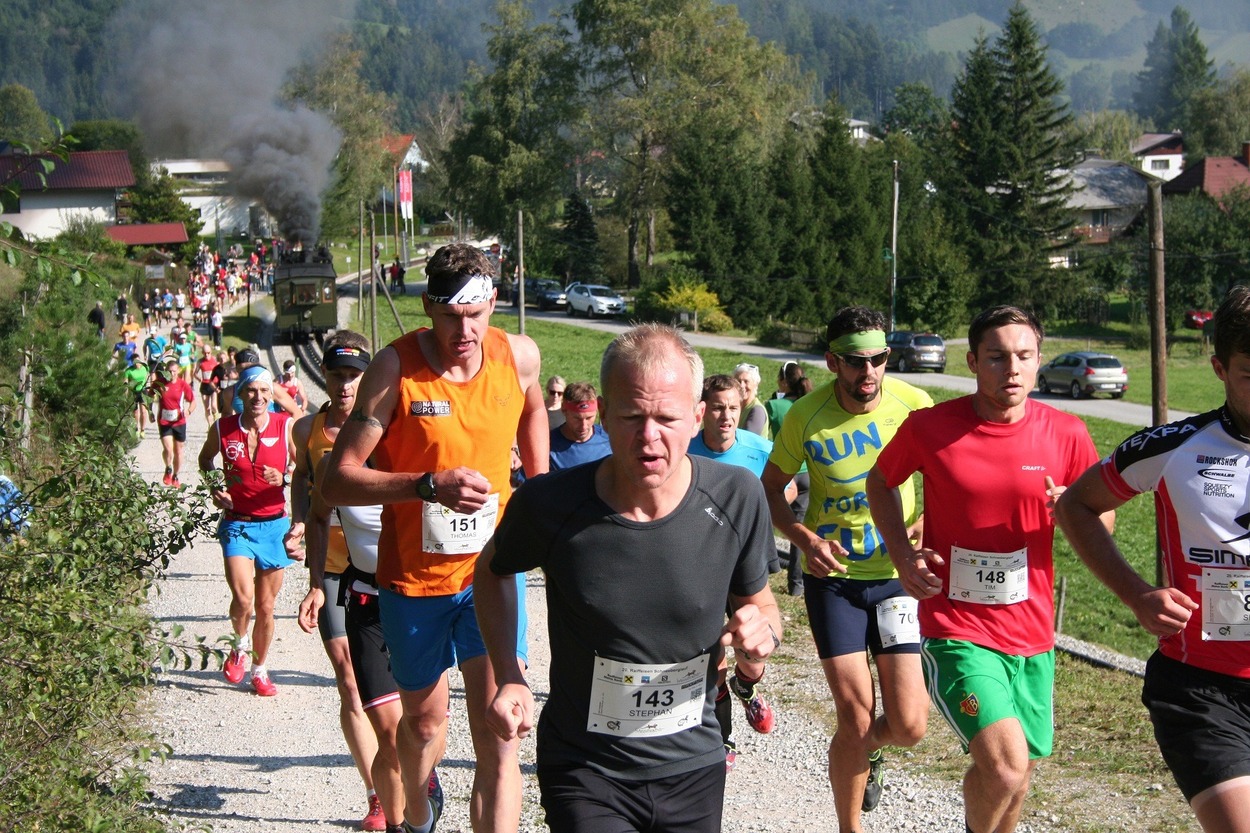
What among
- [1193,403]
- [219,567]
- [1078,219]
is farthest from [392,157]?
[219,567]

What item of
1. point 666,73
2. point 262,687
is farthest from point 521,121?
point 262,687

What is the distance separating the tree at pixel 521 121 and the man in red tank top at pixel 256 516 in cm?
5994

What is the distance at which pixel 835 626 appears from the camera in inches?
229

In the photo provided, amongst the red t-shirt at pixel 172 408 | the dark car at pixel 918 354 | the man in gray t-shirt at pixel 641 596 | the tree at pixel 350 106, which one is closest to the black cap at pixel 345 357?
the man in gray t-shirt at pixel 641 596

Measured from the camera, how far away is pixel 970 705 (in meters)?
4.91

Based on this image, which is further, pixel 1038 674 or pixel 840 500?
pixel 840 500

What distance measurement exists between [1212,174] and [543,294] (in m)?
44.3

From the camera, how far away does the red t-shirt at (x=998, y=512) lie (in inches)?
196

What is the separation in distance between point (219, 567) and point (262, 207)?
56088 millimetres

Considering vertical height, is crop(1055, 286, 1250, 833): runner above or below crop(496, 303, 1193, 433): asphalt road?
above

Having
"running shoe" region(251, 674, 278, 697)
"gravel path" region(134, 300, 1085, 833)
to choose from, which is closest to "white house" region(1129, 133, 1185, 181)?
"gravel path" region(134, 300, 1085, 833)

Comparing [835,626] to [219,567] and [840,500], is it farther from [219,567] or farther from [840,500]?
[219,567]

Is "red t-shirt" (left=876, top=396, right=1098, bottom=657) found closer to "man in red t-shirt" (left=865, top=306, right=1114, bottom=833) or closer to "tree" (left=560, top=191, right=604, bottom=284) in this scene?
"man in red t-shirt" (left=865, top=306, right=1114, bottom=833)

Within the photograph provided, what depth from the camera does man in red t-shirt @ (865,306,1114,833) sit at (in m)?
4.91
